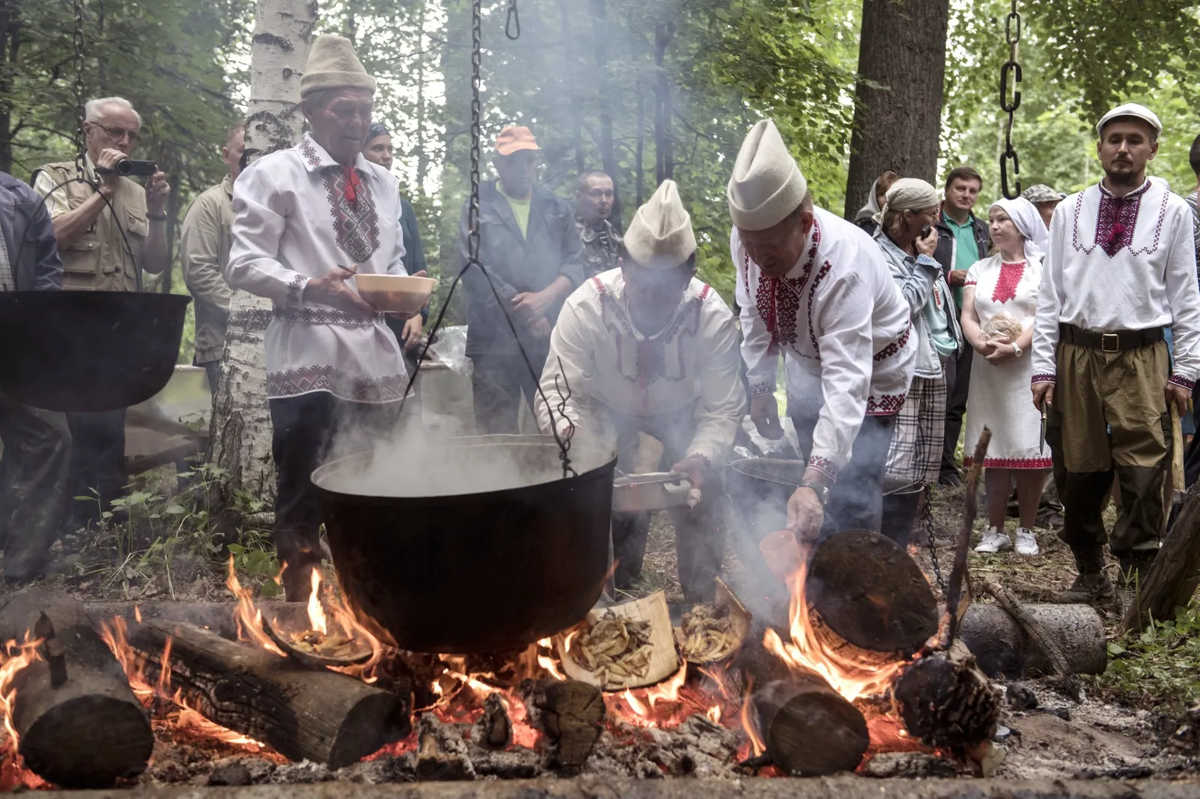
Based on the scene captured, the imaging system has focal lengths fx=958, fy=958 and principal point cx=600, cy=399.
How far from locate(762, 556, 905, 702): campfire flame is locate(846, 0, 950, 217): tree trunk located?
16.5ft

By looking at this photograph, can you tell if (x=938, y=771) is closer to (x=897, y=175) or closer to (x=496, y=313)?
(x=496, y=313)

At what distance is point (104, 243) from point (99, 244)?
0.04 meters

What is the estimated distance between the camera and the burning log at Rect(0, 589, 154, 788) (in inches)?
100

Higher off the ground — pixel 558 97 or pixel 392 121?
pixel 392 121

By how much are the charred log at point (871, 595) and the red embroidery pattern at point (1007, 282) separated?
378 centimetres

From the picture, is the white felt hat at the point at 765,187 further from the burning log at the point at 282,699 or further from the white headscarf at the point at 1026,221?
the white headscarf at the point at 1026,221

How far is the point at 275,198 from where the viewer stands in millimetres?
3889

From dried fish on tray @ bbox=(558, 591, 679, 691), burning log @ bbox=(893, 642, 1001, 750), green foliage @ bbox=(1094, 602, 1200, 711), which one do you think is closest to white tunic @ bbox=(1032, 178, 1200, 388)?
green foliage @ bbox=(1094, 602, 1200, 711)

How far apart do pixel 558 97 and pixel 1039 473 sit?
5.01m

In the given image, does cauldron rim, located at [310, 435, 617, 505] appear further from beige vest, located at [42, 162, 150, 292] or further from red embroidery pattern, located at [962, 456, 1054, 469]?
red embroidery pattern, located at [962, 456, 1054, 469]

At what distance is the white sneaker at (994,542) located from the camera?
5.99m

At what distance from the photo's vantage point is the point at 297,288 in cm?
376

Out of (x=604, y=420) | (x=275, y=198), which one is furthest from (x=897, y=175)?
(x=275, y=198)

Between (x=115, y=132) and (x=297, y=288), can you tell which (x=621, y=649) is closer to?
(x=297, y=288)
